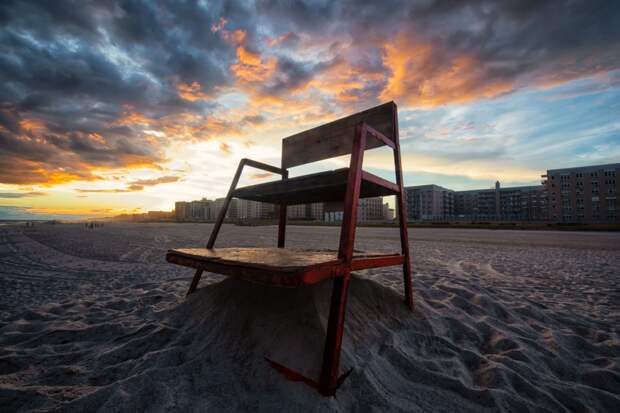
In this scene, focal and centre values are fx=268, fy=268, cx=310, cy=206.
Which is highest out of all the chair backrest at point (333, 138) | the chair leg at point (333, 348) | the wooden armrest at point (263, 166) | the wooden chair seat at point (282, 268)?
the chair backrest at point (333, 138)

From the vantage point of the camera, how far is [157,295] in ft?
11.9

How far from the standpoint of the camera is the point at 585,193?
6297 cm

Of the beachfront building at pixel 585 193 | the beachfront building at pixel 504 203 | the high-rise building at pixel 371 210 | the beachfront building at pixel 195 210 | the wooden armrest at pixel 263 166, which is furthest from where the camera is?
the beachfront building at pixel 195 210

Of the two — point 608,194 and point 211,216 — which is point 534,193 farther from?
point 211,216

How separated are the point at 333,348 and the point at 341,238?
610mm


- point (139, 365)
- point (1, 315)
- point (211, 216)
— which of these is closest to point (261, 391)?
point (139, 365)

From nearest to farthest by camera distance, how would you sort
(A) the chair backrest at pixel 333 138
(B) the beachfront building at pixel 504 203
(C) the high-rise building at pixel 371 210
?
(A) the chair backrest at pixel 333 138
(B) the beachfront building at pixel 504 203
(C) the high-rise building at pixel 371 210

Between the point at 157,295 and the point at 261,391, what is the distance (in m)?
2.72

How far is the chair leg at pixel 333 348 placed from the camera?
146 cm

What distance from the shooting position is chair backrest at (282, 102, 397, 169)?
2.60 meters

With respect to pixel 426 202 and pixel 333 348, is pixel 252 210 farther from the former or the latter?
pixel 333 348

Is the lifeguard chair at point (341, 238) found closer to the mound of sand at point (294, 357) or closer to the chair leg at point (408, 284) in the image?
the chair leg at point (408, 284)

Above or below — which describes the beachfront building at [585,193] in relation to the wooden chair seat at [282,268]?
above

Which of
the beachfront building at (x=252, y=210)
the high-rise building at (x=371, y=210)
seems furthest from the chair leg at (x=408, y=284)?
the beachfront building at (x=252, y=210)
